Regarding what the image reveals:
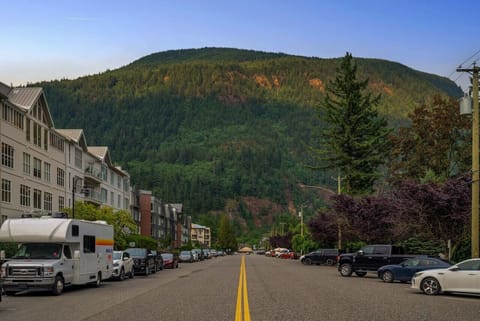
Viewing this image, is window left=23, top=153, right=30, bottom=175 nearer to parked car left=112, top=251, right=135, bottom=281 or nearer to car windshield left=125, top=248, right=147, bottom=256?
car windshield left=125, top=248, right=147, bottom=256

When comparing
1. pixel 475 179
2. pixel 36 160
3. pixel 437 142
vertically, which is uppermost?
pixel 437 142

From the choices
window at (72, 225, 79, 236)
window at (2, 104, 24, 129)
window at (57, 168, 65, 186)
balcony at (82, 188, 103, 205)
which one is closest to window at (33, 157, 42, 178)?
window at (2, 104, 24, 129)

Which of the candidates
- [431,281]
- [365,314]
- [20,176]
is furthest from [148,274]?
[365,314]

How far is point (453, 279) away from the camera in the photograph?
2356cm

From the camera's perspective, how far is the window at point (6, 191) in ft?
168

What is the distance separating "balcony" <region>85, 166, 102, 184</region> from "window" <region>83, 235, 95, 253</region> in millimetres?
48347

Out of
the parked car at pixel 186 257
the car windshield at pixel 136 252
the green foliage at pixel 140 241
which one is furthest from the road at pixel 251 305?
the parked car at pixel 186 257

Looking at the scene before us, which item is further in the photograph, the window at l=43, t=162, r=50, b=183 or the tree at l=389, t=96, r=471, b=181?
the window at l=43, t=162, r=50, b=183

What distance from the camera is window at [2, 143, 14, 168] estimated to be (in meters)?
51.2

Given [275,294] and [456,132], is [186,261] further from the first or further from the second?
[275,294]

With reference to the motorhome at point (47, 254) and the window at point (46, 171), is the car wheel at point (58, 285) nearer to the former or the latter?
the motorhome at point (47, 254)

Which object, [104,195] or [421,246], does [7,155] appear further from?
[104,195]

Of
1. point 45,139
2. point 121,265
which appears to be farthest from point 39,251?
point 45,139

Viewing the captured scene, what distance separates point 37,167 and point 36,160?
2.04 feet
